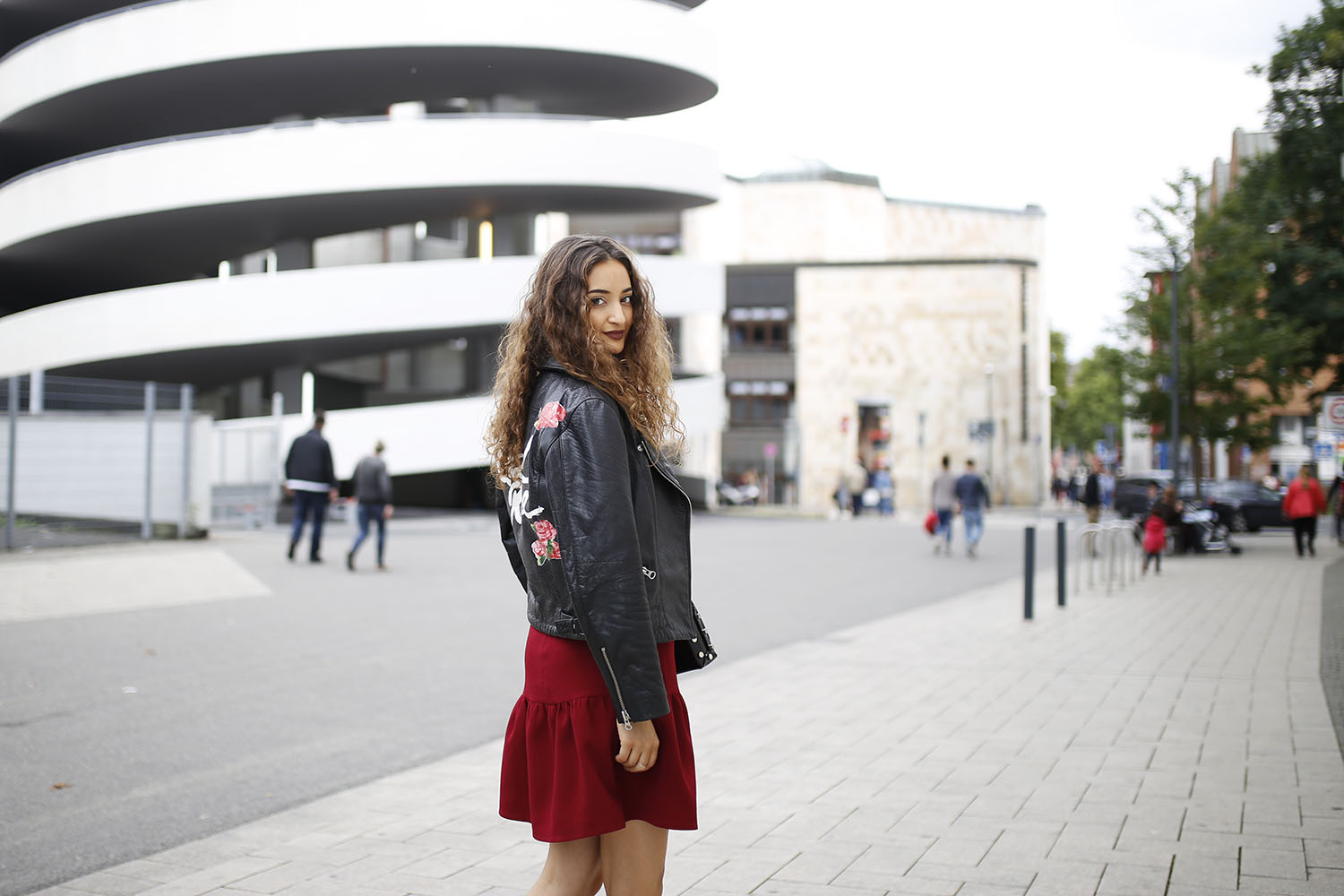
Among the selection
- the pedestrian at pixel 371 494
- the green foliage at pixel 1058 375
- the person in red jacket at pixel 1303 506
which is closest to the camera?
the pedestrian at pixel 371 494

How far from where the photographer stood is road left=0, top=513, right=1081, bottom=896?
512 centimetres

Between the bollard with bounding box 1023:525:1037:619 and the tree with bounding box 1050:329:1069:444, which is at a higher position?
the tree with bounding box 1050:329:1069:444

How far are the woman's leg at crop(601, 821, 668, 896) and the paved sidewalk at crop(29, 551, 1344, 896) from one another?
1.46 m

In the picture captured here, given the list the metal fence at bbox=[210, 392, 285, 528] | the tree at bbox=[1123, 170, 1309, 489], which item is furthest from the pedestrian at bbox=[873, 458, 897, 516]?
the metal fence at bbox=[210, 392, 285, 528]

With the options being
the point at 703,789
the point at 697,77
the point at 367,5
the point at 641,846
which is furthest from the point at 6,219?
the point at 641,846

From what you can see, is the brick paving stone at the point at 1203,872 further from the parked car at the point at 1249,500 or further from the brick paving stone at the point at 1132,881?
the parked car at the point at 1249,500

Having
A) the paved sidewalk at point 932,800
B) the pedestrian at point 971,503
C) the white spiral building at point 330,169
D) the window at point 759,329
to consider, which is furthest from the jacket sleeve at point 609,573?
the window at point 759,329

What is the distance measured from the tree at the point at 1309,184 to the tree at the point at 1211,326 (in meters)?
0.82

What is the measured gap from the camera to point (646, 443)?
274 cm

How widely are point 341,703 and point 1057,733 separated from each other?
4.08 metres

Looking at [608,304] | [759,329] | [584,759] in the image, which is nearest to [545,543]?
[584,759]

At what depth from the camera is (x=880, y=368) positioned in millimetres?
54938

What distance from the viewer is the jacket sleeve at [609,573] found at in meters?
2.51

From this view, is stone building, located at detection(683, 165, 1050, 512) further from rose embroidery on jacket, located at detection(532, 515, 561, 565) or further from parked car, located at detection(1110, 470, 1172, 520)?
rose embroidery on jacket, located at detection(532, 515, 561, 565)
